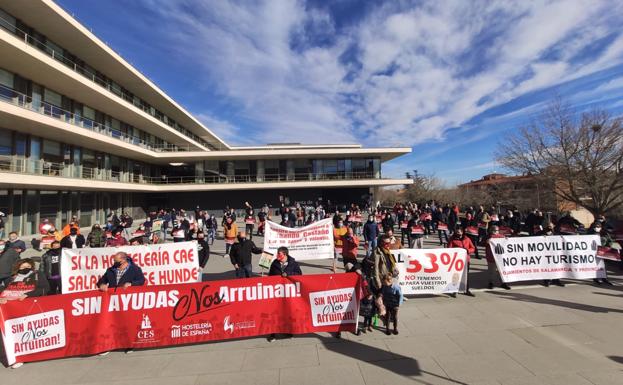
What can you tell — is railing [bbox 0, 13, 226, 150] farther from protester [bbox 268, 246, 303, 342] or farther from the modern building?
protester [bbox 268, 246, 303, 342]

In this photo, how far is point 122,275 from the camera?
5.44m

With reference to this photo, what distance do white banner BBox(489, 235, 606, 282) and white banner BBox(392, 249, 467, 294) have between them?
4.68 ft

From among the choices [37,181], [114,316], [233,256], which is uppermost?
[37,181]

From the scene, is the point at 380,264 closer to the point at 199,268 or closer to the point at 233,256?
the point at 233,256

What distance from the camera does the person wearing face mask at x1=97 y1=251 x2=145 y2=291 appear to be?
522cm

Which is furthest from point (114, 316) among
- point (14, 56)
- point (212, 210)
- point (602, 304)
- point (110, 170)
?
point (212, 210)

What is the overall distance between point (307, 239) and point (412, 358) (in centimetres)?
547

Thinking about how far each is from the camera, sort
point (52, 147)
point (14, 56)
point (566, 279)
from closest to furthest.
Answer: point (566, 279) < point (14, 56) < point (52, 147)

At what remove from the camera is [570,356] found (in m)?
4.42

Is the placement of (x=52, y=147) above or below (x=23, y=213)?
above

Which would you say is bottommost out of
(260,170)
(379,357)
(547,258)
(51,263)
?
(379,357)

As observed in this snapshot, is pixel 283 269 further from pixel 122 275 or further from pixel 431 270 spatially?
pixel 431 270

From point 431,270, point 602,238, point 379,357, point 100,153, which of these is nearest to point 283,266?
point 379,357

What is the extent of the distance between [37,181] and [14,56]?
7.03 meters
